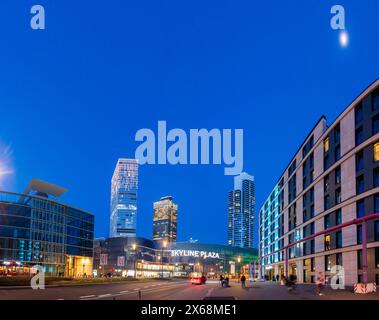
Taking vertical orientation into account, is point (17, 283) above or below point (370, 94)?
below

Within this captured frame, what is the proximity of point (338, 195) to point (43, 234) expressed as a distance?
79219 mm

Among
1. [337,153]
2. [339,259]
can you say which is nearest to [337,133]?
[337,153]

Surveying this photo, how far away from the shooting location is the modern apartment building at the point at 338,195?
65.4 meters

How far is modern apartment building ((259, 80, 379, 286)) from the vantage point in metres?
65.4

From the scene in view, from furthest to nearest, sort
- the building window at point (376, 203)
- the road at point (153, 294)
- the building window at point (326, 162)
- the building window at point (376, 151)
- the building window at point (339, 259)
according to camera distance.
Result: the building window at point (326, 162), the building window at point (339, 259), the building window at point (376, 151), the building window at point (376, 203), the road at point (153, 294)

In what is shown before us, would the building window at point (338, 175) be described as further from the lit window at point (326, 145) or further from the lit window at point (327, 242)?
the lit window at point (327, 242)

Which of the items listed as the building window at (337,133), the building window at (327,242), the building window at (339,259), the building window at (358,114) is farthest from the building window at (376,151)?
the building window at (327,242)

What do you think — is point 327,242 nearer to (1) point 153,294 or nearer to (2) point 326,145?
(2) point 326,145

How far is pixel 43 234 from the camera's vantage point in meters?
127

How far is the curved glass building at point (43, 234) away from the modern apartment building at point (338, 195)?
197 feet
